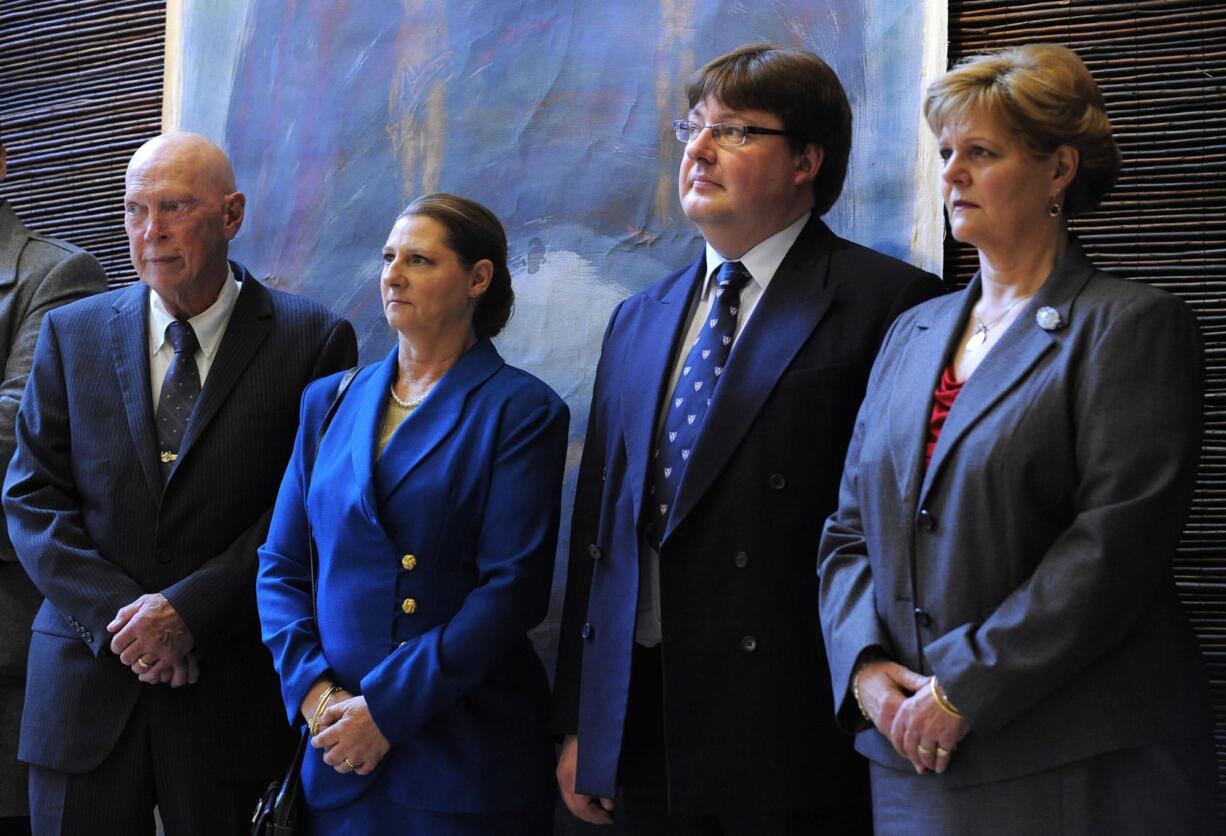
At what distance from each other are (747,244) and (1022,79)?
0.64 m

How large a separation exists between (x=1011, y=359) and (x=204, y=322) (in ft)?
6.09

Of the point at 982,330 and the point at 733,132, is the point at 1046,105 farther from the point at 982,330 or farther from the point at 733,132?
the point at 733,132

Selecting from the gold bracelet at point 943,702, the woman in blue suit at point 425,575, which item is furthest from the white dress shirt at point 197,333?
the gold bracelet at point 943,702

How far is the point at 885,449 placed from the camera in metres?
2.23

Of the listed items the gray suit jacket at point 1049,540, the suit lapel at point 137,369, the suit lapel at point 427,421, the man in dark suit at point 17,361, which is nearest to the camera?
the gray suit jacket at point 1049,540

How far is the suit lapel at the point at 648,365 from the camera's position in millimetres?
2557

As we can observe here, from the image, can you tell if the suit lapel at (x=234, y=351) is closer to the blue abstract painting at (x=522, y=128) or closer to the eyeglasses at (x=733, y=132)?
the blue abstract painting at (x=522, y=128)

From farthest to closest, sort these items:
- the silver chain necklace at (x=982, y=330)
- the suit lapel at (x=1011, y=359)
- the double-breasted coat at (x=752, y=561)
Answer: the double-breasted coat at (x=752, y=561) → the silver chain necklace at (x=982, y=330) → the suit lapel at (x=1011, y=359)

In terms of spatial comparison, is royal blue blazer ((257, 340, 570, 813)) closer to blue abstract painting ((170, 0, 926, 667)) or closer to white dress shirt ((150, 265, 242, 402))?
white dress shirt ((150, 265, 242, 402))

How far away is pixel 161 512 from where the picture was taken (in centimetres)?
299

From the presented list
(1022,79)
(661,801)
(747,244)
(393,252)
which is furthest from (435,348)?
(1022,79)

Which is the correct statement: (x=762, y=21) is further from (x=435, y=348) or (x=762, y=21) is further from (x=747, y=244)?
(x=435, y=348)

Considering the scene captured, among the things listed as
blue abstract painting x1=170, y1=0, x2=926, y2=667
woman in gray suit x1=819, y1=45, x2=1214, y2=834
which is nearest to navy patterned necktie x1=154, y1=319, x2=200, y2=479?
blue abstract painting x1=170, y1=0, x2=926, y2=667

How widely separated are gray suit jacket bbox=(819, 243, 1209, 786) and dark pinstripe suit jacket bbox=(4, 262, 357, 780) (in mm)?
1360
